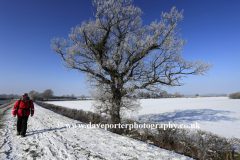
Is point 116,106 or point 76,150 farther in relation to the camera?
point 116,106

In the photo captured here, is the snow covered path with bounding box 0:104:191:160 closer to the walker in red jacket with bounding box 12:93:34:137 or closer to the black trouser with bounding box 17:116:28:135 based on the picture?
the black trouser with bounding box 17:116:28:135

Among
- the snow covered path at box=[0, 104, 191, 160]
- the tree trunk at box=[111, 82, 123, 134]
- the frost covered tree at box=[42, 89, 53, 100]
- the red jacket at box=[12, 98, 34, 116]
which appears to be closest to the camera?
the snow covered path at box=[0, 104, 191, 160]

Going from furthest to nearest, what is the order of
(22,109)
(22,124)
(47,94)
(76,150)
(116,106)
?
(47,94) → (116,106) → (22,109) → (22,124) → (76,150)

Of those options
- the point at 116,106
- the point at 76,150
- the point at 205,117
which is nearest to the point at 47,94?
the point at 116,106

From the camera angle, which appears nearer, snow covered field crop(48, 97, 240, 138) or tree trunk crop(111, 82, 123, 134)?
tree trunk crop(111, 82, 123, 134)

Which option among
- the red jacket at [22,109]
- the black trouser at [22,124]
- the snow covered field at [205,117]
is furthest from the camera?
the snow covered field at [205,117]

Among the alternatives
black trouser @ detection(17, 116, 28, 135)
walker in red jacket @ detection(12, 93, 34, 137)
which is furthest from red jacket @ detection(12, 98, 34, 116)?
black trouser @ detection(17, 116, 28, 135)

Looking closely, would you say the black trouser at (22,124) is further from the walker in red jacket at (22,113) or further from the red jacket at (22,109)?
the red jacket at (22,109)

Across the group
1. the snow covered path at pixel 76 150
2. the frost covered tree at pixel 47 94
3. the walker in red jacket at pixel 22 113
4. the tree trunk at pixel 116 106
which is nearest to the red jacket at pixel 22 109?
the walker in red jacket at pixel 22 113

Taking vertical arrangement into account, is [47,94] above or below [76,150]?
below

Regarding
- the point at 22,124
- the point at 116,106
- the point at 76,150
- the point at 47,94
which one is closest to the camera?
the point at 76,150

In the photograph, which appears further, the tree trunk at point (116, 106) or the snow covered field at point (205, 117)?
the snow covered field at point (205, 117)

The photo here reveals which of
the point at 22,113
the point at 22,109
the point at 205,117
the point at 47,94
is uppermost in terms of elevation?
the point at 22,109

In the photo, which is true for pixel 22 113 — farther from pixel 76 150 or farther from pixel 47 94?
pixel 47 94
